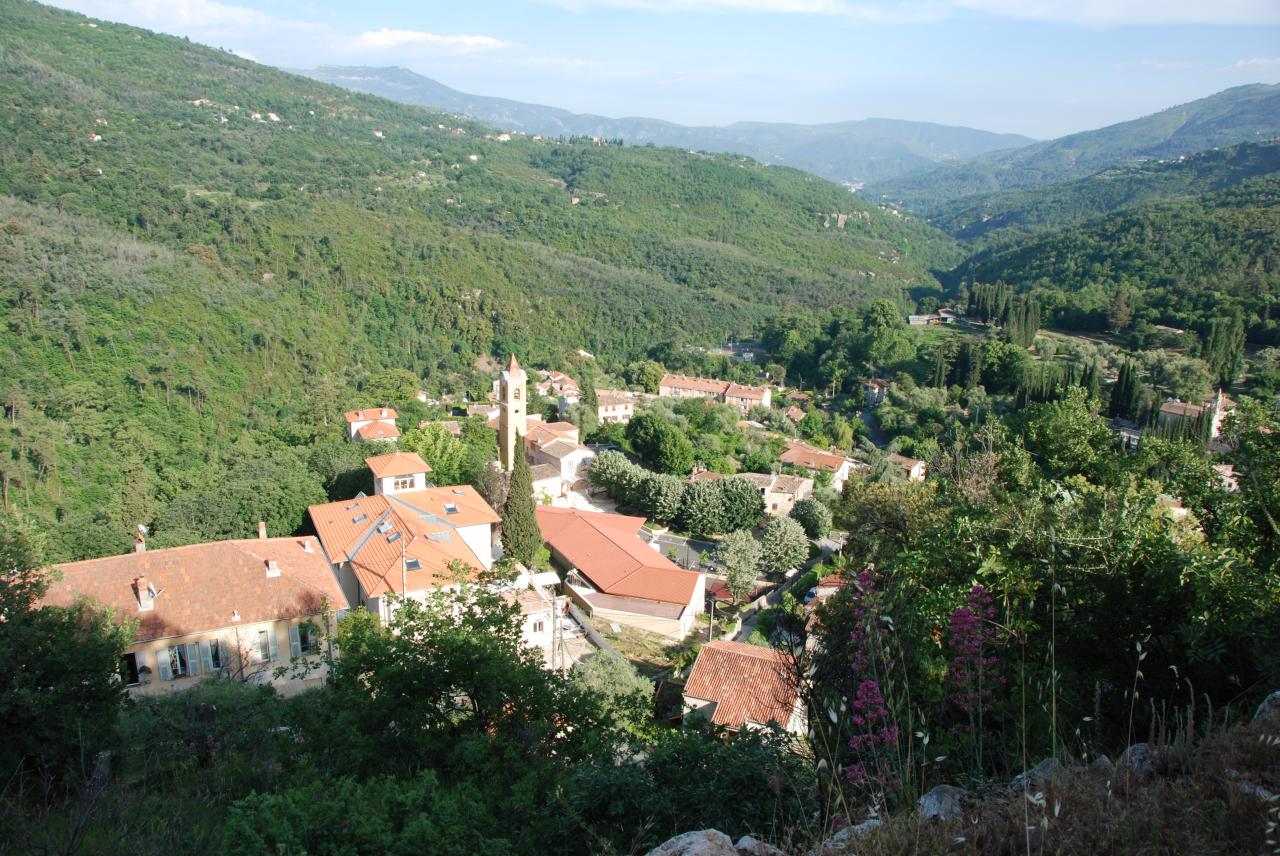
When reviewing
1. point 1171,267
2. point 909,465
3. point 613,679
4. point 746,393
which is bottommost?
point 746,393

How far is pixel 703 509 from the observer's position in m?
30.4

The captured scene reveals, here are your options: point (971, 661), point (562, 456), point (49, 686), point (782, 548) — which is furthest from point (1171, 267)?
point (49, 686)

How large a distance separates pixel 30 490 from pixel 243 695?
24673 mm

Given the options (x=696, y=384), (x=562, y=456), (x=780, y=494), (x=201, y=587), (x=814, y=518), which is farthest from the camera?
(x=696, y=384)

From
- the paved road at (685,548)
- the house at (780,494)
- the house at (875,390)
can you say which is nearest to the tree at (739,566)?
the paved road at (685,548)

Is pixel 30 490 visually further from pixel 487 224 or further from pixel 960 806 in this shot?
pixel 487 224

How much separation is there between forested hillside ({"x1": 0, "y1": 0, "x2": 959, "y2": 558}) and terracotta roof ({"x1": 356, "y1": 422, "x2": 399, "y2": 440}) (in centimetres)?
209

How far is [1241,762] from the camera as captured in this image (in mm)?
3080

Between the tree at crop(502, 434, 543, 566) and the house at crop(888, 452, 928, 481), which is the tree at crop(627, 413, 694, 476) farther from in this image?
the tree at crop(502, 434, 543, 566)

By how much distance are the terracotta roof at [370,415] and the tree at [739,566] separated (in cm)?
1950

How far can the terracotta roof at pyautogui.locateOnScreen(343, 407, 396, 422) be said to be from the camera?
35125mm

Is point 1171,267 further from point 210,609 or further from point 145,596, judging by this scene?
point 145,596

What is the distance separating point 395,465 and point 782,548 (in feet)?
45.7

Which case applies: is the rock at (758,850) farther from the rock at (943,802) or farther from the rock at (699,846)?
the rock at (943,802)
